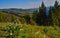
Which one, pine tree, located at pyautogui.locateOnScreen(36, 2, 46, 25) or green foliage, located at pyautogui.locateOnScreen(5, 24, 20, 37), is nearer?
green foliage, located at pyautogui.locateOnScreen(5, 24, 20, 37)

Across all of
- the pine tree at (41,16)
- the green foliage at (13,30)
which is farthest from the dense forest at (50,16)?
the green foliage at (13,30)

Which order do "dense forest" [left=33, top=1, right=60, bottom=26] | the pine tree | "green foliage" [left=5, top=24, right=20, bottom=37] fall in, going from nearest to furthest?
"green foliage" [left=5, top=24, right=20, bottom=37], "dense forest" [left=33, top=1, right=60, bottom=26], the pine tree

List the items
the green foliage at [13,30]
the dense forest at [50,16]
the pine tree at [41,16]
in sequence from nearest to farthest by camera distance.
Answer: the green foliage at [13,30] → the dense forest at [50,16] → the pine tree at [41,16]

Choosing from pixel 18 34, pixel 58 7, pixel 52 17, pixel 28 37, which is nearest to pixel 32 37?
pixel 28 37

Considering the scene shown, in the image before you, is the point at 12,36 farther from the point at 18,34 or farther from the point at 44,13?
the point at 44,13

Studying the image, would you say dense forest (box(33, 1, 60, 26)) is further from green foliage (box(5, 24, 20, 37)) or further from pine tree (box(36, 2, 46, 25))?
green foliage (box(5, 24, 20, 37))

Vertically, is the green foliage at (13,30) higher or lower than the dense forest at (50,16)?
higher

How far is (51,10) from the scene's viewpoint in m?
73.2

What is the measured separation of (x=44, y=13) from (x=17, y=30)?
243 ft

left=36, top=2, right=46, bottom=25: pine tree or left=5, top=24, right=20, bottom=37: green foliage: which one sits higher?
left=5, top=24, right=20, bottom=37: green foliage

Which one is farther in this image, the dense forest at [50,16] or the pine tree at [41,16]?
the pine tree at [41,16]

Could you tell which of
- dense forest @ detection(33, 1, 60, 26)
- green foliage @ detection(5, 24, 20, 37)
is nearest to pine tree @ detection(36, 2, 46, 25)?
dense forest @ detection(33, 1, 60, 26)

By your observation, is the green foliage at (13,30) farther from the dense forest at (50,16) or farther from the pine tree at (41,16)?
the pine tree at (41,16)

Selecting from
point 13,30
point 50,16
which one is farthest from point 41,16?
point 13,30
